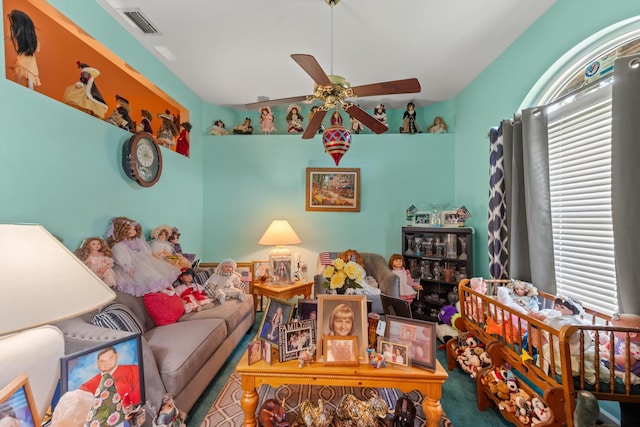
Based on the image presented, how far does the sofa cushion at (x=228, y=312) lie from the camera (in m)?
2.18

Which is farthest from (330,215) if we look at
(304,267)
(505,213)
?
(505,213)

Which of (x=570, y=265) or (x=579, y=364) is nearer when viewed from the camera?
(x=579, y=364)

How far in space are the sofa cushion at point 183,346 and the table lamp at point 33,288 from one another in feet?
2.28

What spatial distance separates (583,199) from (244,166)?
346 cm

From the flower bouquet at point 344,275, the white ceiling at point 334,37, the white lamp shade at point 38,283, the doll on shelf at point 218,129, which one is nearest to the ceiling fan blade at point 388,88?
the white ceiling at point 334,37

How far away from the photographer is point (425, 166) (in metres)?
3.49

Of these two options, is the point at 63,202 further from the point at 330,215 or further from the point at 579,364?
the point at 579,364

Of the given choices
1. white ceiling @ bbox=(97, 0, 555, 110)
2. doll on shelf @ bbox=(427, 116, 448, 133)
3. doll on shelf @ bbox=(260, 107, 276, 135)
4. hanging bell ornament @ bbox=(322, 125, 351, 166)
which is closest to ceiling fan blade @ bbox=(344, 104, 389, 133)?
hanging bell ornament @ bbox=(322, 125, 351, 166)

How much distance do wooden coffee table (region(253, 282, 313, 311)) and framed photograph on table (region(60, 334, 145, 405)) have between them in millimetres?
1654

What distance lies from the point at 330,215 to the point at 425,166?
1464 mm

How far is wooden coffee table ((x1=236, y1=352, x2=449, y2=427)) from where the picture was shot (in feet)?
4.16

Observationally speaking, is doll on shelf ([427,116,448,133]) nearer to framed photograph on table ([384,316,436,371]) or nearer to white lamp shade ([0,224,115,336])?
framed photograph on table ([384,316,436,371])

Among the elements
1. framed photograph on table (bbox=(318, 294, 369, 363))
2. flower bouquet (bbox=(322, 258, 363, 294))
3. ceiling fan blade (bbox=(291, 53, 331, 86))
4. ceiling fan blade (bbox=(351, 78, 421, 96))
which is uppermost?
ceiling fan blade (bbox=(291, 53, 331, 86))

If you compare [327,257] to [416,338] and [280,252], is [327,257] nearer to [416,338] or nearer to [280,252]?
[280,252]
